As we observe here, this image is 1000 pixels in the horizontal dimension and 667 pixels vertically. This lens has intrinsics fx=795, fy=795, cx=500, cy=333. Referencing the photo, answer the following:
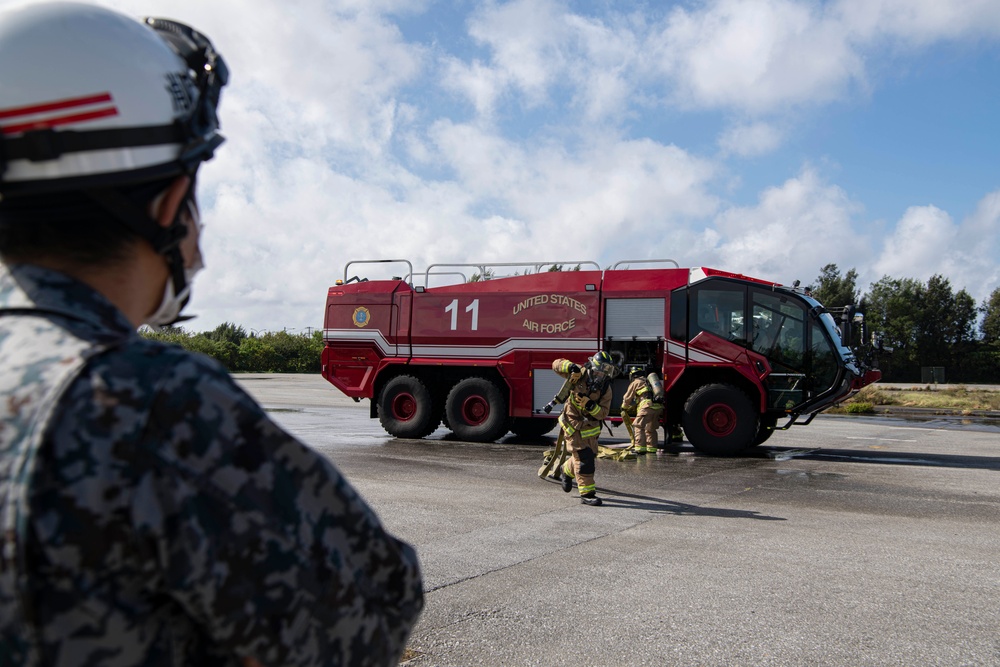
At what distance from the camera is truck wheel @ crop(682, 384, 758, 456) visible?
12789 mm

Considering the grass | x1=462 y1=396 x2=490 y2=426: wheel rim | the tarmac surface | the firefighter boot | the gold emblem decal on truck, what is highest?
the gold emblem decal on truck

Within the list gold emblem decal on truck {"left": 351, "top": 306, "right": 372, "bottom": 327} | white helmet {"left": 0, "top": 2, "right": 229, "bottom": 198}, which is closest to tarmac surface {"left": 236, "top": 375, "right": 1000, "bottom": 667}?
white helmet {"left": 0, "top": 2, "right": 229, "bottom": 198}

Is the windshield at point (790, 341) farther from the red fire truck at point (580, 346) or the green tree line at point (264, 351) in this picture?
the green tree line at point (264, 351)

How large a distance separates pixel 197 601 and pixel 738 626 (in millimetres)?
4078

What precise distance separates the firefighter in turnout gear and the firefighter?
4.21m

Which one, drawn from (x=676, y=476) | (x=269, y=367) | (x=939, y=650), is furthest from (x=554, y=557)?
(x=269, y=367)

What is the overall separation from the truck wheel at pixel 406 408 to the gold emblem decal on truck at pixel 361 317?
4.21ft

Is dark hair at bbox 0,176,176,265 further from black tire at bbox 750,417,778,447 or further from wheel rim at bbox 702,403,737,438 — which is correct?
black tire at bbox 750,417,778,447

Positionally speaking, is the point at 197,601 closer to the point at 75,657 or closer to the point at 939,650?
the point at 75,657

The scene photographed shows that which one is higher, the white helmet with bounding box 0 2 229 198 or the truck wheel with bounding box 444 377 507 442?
Result: the white helmet with bounding box 0 2 229 198

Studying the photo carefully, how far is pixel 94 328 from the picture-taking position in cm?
110

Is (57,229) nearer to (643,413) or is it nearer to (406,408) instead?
(643,413)

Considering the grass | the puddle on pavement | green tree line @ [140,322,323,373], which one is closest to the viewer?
the puddle on pavement

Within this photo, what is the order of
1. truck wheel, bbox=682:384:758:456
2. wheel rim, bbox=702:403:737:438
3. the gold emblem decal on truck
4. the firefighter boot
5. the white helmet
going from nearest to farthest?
the white helmet, the firefighter boot, truck wheel, bbox=682:384:758:456, wheel rim, bbox=702:403:737:438, the gold emblem decal on truck
